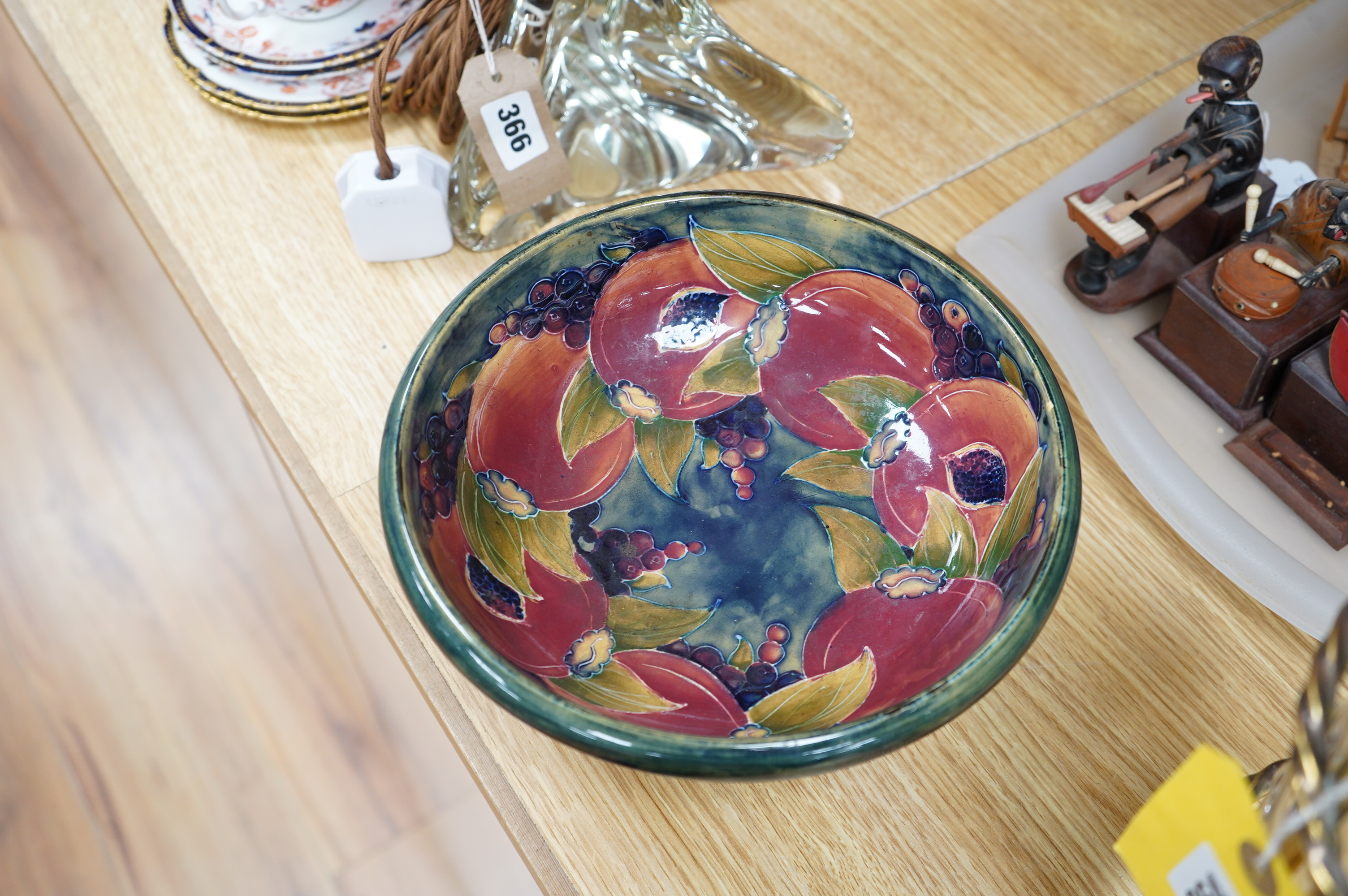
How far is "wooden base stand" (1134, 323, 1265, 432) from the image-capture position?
661 mm

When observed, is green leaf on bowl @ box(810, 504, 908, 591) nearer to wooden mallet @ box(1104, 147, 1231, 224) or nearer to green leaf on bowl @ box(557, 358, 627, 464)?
green leaf on bowl @ box(557, 358, 627, 464)

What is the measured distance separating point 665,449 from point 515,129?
27 cm

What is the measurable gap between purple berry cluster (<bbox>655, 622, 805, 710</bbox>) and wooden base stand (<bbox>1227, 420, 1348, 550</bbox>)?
324 mm

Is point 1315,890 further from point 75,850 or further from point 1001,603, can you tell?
point 75,850

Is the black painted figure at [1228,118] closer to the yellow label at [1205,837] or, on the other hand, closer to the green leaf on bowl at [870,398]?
the green leaf on bowl at [870,398]

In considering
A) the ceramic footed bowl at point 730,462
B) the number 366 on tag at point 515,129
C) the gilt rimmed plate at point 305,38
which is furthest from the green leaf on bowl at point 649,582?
the gilt rimmed plate at point 305,38

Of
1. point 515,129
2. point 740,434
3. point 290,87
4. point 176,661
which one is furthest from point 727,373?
point 176,661

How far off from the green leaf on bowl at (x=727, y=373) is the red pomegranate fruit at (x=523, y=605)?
0.14 meters

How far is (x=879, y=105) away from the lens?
865mm

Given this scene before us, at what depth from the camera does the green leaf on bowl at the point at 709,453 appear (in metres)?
0.64

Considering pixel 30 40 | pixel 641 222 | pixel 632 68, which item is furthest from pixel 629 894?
pixel 30 40

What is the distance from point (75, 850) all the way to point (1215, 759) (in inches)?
52.3

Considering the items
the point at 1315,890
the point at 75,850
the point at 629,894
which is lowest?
the point at 75,850

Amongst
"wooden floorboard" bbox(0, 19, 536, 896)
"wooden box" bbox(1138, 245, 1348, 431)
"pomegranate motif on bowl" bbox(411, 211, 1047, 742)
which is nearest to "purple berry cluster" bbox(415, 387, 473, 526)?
"pomegranate motif on bowl" bbox(411, 211, 1047, 742)
